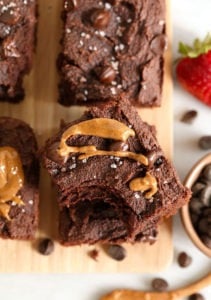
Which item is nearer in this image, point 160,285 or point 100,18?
point 100,18

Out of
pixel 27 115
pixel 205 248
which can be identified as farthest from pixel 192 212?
pixel 27 115

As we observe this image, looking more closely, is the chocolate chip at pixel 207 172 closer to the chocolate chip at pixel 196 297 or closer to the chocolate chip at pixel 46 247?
the chocolate chip at pixel 196 297

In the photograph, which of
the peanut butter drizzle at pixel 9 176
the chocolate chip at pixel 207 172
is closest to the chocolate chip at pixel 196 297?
the chocolate chip at pixel 207 172

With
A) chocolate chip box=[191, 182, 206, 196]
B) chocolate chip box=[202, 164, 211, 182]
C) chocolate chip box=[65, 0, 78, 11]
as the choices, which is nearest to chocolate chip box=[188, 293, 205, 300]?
chocolate chip box=[191, 182, 206, 196]

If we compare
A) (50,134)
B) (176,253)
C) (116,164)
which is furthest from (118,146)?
(176,253)

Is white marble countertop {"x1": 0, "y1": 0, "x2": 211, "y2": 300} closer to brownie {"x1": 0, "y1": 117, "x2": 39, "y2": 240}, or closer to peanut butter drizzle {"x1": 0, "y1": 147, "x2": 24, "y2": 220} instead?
brownie {"x1": 0, "y1": 117, "x2": 39, "y2": 240}

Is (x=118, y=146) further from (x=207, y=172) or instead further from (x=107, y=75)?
(x=207, y=172)

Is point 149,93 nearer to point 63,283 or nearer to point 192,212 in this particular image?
point 192,212

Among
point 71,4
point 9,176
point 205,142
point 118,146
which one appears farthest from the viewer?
point 205,142
